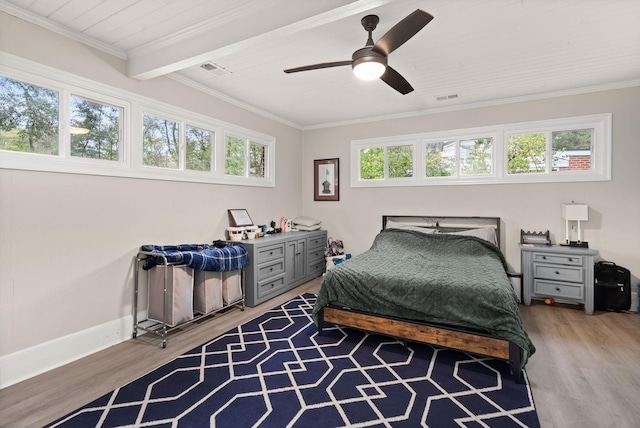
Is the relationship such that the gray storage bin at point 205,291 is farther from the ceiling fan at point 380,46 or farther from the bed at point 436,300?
the ceiling fan at point 380,46

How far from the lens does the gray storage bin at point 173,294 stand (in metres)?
2.95

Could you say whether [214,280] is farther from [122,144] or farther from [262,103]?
[262,103]

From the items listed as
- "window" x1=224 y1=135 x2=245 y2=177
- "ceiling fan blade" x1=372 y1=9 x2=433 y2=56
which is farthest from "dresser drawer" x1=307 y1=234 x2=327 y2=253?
"ceiling fan blade" x1=372 y1=9 x2=433 y2=56

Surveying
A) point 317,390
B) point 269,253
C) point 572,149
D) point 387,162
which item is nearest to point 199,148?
point 269,253

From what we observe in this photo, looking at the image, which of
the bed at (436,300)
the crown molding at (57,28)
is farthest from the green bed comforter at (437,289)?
the crown molding at (57,28)

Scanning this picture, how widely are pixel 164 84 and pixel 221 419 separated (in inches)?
128

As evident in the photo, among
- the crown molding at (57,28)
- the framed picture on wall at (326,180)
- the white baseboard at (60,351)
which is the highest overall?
the crown molding at (57,28)

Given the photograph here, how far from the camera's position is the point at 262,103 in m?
4.49

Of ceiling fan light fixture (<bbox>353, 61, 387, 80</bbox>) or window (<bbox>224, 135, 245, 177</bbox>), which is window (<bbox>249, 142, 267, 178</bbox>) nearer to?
window (<bbox>224, 135, 245, 177</bbox>)

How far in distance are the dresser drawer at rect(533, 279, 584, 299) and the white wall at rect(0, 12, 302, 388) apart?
4322mm

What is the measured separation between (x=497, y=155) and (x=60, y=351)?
5.36 m

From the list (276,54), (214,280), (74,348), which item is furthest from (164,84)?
(74,348)

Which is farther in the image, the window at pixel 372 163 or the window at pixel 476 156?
the window at pixel 372 163

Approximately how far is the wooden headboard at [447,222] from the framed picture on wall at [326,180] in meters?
1.02
